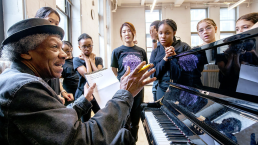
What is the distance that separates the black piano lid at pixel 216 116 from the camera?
0.60 metres

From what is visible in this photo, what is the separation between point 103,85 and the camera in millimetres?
1179

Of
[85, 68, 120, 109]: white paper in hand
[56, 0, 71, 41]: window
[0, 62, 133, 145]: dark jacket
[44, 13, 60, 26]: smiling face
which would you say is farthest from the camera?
[56, 0, 71, 41]: window

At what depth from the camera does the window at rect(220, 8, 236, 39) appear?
8.07 m

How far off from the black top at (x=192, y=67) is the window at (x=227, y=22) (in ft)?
28.7

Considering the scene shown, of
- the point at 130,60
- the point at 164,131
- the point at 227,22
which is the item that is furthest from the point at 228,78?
the point at 227,22

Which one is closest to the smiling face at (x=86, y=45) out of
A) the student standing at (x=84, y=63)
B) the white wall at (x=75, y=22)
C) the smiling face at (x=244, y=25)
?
the student standing at (x=84, y=63)

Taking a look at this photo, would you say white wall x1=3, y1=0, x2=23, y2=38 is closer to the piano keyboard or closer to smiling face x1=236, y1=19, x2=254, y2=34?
the piano keyboard

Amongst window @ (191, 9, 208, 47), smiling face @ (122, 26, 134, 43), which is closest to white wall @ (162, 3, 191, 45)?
window @ (191, 9, 208, 47)

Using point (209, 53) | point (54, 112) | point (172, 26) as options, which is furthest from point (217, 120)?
point (172, 26)

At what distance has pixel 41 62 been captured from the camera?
0.66 metres

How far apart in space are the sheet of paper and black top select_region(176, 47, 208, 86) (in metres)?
0.28

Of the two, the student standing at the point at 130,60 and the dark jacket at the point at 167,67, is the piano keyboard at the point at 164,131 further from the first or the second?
the student standing at the point at 130,60

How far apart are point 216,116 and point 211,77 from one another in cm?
29

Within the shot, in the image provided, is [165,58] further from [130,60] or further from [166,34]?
[130,60]
